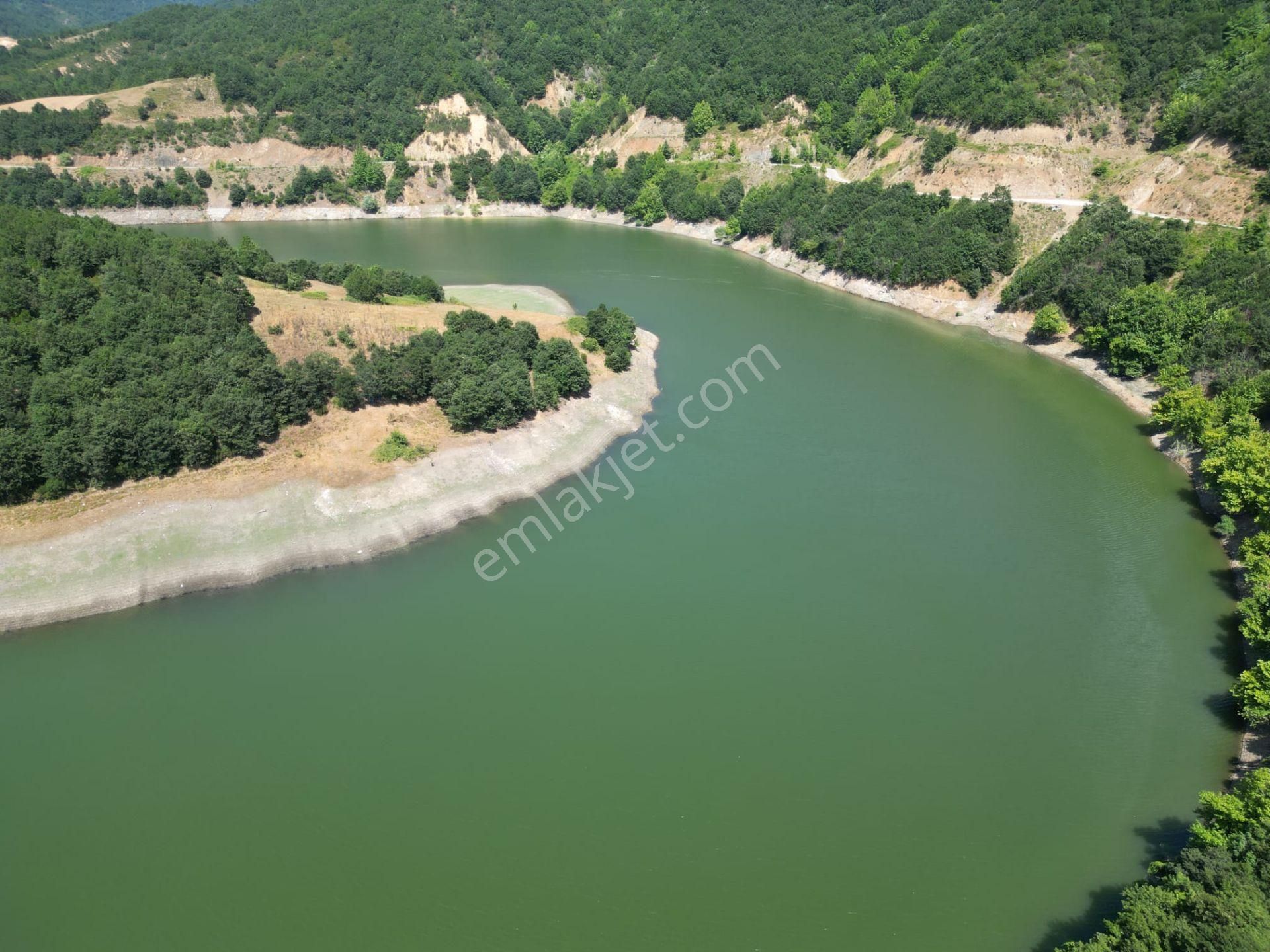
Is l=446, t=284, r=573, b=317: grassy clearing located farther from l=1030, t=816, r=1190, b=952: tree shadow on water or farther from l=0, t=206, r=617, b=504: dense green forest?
l=1030, t=816, r=1190, b=952: tree shadow on water

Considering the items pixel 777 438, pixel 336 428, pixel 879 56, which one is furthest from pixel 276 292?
pixel 879 56

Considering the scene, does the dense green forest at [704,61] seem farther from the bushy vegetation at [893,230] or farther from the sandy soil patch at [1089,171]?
the bushy vegetation at [893,230]

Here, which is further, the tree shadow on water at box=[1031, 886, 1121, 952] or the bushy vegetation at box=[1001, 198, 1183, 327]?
the bushy vegetation at box=[1001, 198, 1183, 327]

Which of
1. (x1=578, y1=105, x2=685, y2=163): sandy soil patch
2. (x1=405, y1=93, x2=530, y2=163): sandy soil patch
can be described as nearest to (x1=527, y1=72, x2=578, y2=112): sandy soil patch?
(x1=405, y1=93, x2=530, y2=163): sandy soil patch

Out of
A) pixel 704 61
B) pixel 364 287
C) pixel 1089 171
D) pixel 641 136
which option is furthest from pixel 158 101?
pixel 1089 171

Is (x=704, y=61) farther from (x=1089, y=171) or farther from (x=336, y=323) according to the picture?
(x=336, y=323)

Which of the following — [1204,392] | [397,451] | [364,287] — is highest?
[1204,392]

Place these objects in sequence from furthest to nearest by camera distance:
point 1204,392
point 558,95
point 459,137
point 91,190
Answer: point 558,95
point 459,137
point 91,190
point 1204,392
